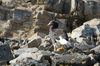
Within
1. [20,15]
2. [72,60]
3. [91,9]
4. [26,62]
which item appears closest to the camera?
[26,62]

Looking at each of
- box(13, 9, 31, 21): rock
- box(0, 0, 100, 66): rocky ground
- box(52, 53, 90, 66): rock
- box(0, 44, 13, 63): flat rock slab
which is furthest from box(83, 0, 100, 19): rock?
box(52, 53, 90, 66): rock

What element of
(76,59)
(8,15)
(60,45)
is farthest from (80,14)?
(76,59)

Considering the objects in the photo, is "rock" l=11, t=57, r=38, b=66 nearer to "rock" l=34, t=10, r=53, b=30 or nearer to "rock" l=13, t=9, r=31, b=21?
"rock" l=34, t=10, r=53, b=30

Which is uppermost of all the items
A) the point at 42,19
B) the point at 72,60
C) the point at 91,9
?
the point at 72,60

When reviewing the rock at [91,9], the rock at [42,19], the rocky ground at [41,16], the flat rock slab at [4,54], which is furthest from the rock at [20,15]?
the flat rock slab at [4,54]

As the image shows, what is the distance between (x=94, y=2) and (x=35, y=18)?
6.00 meters

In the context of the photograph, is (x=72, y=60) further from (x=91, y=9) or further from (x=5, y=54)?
(x=91, y=9)

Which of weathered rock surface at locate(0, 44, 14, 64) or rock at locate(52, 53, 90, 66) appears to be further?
weathered rock surface at locate(0, 44, 14, 64)

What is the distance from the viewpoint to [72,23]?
21203 millimetres

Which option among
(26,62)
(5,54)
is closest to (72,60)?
(26,62)

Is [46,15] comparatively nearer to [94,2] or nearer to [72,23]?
[72,23]

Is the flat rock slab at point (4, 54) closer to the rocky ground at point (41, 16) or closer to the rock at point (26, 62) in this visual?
the rock at point (26, 62)

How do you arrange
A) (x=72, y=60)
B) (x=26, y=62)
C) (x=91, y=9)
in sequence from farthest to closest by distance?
(x=91, y=9)
(x=72, y=60)
(x=26, y=62)

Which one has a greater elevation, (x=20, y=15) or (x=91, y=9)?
(x=91, y=9)
